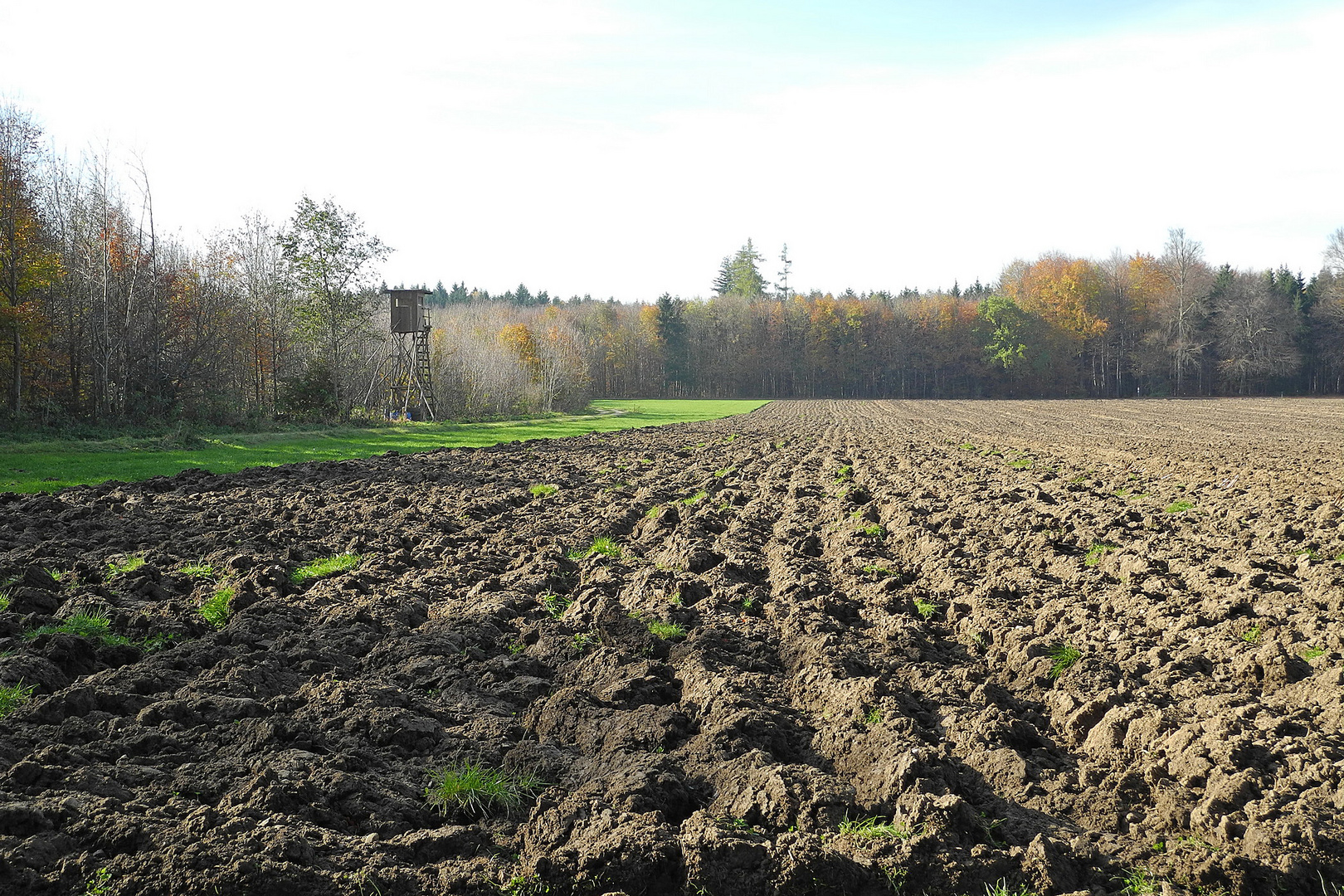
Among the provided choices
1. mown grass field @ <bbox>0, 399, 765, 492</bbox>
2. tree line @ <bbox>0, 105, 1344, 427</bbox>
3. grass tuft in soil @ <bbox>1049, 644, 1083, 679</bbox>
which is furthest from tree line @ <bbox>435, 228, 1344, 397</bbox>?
grass tuft in soil @ <bbox>1049, 644, 1083, 679</bbox>

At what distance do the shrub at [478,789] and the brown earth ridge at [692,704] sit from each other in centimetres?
5

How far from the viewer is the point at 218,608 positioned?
7289mm

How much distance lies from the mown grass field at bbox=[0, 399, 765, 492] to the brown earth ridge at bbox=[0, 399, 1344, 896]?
207 inches

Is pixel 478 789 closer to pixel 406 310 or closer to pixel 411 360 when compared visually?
pixel 411 360

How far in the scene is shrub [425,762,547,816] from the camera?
13.5 ft

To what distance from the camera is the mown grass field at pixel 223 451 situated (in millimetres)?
16234

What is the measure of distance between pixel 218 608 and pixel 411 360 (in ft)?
106

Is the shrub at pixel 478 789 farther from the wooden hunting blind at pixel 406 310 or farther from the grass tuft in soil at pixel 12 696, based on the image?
the wooden hunting blind at pixel 406 310

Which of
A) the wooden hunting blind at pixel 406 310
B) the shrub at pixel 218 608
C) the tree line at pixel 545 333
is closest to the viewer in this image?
the shrub at pixel 218 608

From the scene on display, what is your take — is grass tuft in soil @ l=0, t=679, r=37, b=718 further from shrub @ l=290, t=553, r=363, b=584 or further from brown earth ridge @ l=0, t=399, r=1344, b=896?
shrub @ l=290, t=553, r=363, b=584

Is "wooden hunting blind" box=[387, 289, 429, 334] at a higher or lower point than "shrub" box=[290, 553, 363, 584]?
higher

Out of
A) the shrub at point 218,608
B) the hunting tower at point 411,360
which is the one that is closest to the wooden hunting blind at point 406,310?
the hunting tower at point 411,360

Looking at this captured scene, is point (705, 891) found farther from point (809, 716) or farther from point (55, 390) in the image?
point (55, 390)

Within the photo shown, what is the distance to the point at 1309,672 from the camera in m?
5.53
